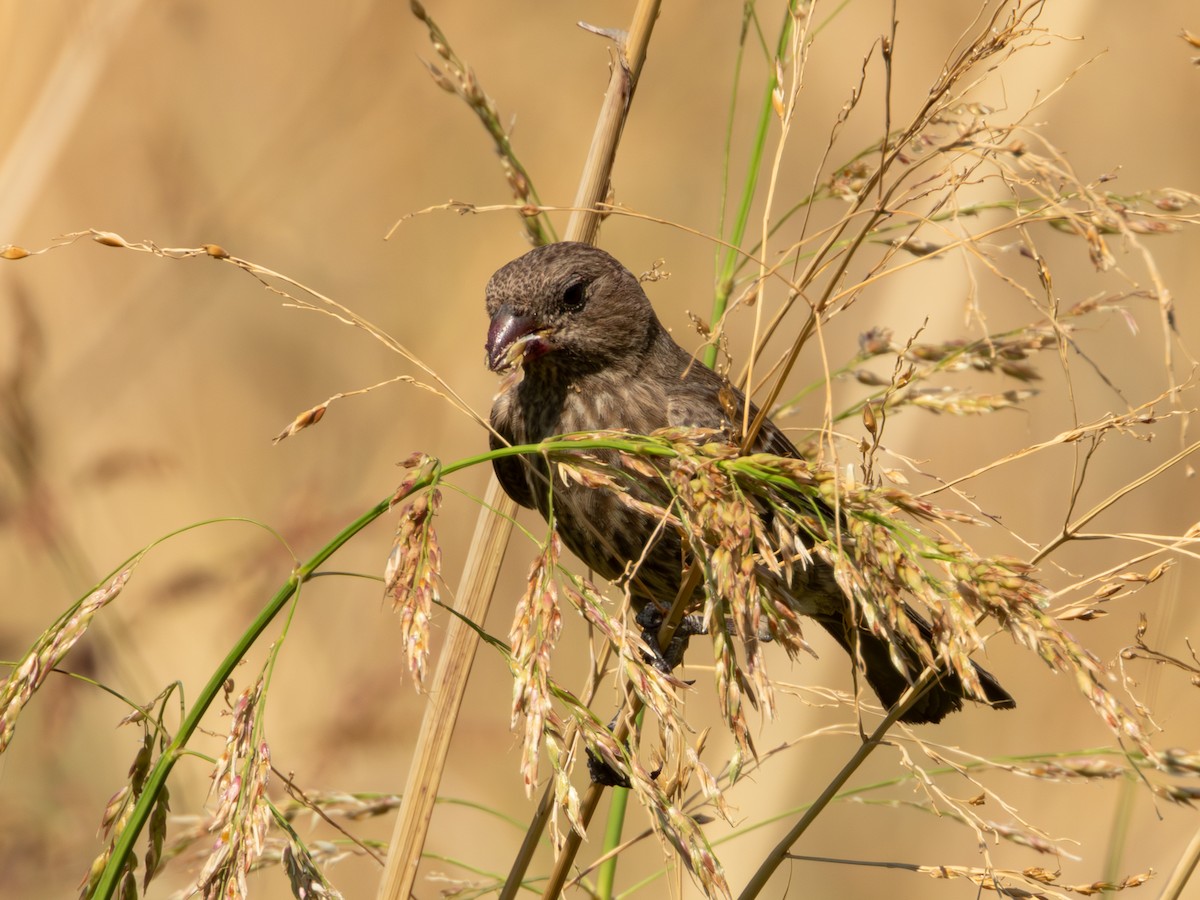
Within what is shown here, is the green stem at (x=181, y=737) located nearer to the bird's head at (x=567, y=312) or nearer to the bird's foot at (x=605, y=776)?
the bird's foot at (x=605, y=776)

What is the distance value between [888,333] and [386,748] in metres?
1.46

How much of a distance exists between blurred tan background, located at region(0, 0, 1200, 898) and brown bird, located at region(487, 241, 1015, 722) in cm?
14

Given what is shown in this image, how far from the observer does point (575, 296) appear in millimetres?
2422

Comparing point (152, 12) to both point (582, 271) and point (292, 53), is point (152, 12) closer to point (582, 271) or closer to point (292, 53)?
point (292, 53)

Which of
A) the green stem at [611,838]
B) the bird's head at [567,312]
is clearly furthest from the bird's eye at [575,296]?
the green stem at [611,838]

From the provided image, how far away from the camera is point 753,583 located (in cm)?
119

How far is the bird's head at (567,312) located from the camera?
89.7 inches

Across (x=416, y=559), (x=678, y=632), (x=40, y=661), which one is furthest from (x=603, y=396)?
(x=40, y=661)

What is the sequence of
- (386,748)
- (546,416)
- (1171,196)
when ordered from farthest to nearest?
1. (386,748)
2. (546,416)
3. (1171,196)

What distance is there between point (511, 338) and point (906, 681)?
3.00ft

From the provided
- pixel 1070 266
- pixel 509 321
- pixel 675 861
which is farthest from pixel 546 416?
pixel 1070 266

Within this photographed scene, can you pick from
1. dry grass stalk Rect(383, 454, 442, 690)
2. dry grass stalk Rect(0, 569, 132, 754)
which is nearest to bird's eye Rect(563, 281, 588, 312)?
dry grass stalk Rect(383, 454, 442, 690)

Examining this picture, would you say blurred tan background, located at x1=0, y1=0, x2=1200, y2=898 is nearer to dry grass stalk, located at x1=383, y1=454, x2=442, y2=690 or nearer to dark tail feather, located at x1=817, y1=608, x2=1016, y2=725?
dark tail feather, located at x1=817, y1=608, x2=1016, y2=725

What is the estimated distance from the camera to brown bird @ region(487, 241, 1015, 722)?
2.30 meters
